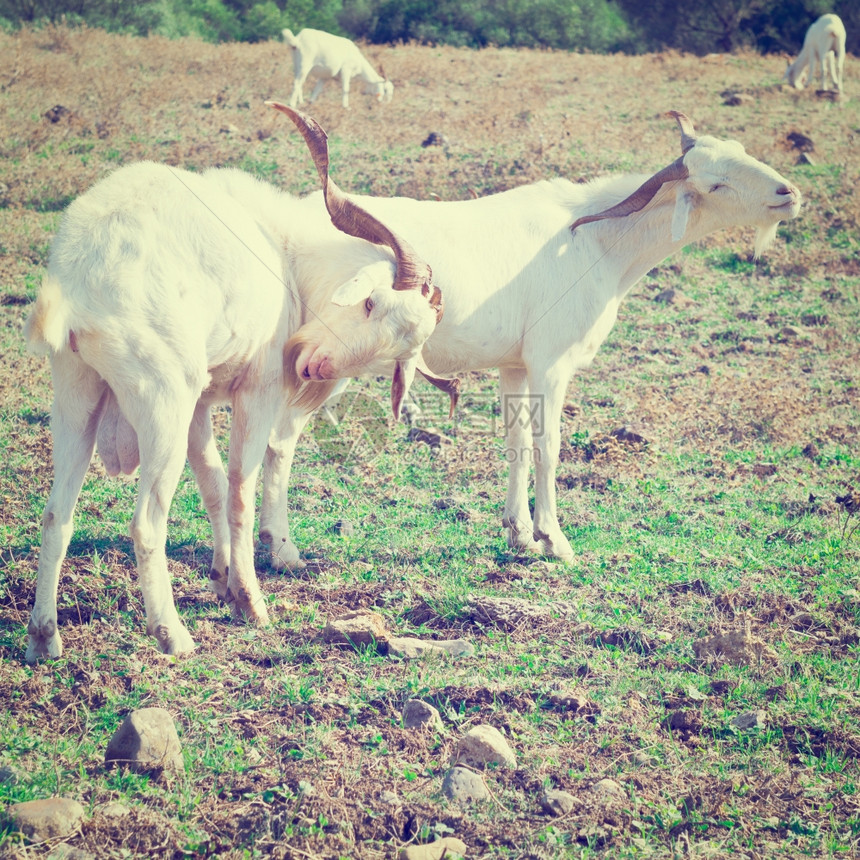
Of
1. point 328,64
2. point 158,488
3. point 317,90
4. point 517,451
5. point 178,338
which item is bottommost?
point 517,451

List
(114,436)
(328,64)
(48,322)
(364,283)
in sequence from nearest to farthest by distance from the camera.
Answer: (48,322), (114,436), (364,283), (328,64)

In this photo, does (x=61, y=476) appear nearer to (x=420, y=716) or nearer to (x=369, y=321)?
(x=369, y=321)

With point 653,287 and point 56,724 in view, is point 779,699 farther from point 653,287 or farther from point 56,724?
point 653,287

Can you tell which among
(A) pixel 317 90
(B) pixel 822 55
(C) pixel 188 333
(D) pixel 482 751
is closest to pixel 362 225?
(C) pixel 188 333

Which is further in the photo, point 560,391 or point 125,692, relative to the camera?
point 560,391

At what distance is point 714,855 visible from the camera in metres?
3.13

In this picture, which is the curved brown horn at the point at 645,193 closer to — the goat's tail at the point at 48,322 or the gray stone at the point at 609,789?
the goat's tail at the point at 48,322

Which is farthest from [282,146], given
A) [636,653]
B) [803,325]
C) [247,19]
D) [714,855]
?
[247,19]

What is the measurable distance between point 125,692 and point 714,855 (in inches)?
93.9

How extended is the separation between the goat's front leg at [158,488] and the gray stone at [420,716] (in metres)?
1.10

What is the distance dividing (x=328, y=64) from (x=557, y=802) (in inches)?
592

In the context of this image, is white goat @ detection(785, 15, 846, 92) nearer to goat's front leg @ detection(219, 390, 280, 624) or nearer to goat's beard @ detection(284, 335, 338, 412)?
goat's beard @ detection(284, 335, 338, 412)

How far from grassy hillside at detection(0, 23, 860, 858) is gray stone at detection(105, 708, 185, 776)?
2.7 inches

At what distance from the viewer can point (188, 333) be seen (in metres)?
3.99
